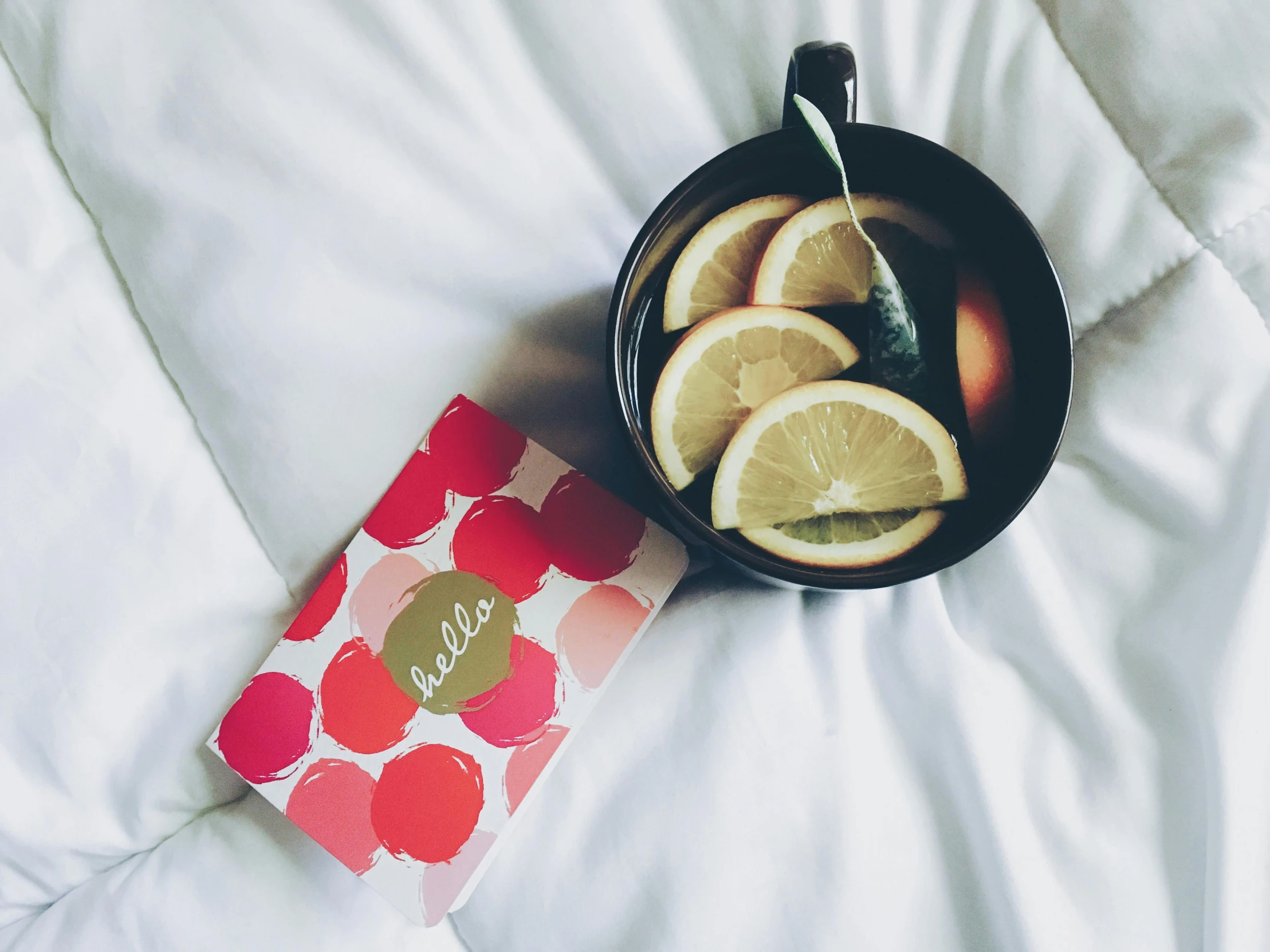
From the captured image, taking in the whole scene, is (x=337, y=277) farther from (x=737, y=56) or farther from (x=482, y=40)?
(x=737, y=56)

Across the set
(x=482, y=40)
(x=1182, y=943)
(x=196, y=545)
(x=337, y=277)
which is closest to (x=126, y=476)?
(x=196, y=545)

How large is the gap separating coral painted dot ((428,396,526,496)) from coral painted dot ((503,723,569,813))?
17 centimetres

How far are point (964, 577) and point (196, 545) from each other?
537 millimetres

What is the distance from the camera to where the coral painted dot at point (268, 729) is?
53 cm

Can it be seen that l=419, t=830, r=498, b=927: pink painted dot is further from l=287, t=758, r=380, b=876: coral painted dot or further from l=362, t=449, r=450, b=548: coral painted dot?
l=362, t=449, r=450, b=548: coral painted dot

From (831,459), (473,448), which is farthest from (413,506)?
(831,459)

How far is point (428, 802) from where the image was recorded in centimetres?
52

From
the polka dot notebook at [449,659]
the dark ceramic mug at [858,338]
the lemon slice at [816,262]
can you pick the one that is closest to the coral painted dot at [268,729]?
the polka dot notebook at [449,659]

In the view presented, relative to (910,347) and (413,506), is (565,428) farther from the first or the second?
(910,347)

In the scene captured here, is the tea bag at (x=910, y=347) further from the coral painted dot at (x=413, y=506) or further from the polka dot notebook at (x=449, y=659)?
the coral painted dot at (x=413, y=506)

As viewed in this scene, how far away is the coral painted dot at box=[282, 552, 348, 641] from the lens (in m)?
0.55

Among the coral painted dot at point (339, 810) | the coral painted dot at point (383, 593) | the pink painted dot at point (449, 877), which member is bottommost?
the pink painted dot at point (449, 877)

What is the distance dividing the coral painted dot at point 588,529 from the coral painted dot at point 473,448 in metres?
→ 0.04

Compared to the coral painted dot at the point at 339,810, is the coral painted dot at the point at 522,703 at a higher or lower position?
lower
